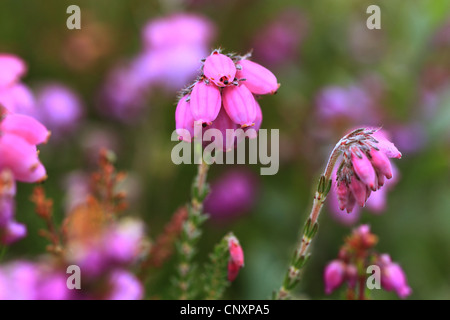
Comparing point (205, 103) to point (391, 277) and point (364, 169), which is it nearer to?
point (364, 169)

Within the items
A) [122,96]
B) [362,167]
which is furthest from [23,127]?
[122,96]

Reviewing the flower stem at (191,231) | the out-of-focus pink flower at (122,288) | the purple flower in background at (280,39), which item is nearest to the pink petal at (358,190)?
the flower stem at (191,231)

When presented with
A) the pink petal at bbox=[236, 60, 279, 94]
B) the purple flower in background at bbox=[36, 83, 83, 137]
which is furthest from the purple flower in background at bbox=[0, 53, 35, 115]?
the purple flower in background at bbox=[36, 83, 83, 137]

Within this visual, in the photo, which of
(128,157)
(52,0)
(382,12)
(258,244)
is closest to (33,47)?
(52,0)

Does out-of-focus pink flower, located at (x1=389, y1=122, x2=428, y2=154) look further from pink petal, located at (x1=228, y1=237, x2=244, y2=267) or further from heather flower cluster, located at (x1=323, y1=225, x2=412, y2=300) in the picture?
pink petal, located at (x1=228, y1=237, x2=244, y2=267)

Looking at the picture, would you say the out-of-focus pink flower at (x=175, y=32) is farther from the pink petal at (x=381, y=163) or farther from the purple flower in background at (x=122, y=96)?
the pink petal at (x=381, y=163)

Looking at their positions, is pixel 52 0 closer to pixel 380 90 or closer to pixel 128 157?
pixel 128 157
